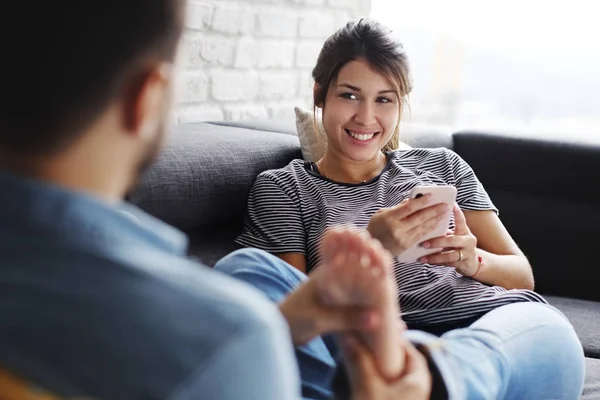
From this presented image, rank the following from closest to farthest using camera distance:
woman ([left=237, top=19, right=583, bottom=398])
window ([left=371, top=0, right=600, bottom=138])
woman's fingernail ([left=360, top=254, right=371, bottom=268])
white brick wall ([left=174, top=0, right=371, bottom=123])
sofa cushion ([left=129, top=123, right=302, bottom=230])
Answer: woman's fingernail ([left=360, top=254, right=371, bottom=268]) → woman ([left=237, top=19, right=583, bottom=398]) → sofa cushion ([left=129, top=123, right=302, bottom=230]) → white brick wall ([left=174, top=0, right=371, bottom=123]) → window ([left=371, top=0, right=600, bottom=138])

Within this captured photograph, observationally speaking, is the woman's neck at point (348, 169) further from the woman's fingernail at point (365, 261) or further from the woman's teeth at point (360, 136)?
the woman's fingernail at point (365, 261)

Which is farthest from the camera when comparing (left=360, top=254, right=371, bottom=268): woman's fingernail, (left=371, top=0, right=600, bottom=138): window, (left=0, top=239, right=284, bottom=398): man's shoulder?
(left=371, top=0, right=600, bottom=138): window

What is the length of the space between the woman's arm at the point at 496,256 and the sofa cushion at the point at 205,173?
1.66 feet

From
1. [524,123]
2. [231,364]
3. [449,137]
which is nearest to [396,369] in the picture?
[231,364]

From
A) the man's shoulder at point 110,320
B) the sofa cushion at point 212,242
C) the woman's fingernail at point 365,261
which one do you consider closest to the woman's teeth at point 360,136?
the sofa cushion at point 212,242

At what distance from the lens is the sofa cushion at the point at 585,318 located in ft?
6.10

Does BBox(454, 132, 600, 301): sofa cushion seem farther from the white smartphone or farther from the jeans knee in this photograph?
the jeans knee

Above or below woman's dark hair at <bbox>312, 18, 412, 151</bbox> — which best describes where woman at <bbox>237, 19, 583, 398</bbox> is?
below

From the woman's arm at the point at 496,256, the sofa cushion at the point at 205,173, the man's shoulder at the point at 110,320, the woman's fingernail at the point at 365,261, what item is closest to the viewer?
the man's shoulder at the point at 110,320

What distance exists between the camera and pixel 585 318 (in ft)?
6.70

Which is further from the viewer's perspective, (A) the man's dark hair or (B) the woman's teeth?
(B) the woman's teeth

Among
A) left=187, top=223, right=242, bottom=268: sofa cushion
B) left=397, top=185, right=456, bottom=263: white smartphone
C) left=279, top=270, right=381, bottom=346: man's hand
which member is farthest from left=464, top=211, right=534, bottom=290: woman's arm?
left=279, top=270, right=381, bottom=346: man's hand

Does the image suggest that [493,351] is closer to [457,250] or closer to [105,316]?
[457,250]

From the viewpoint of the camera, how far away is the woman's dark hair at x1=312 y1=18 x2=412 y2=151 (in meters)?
1.81
